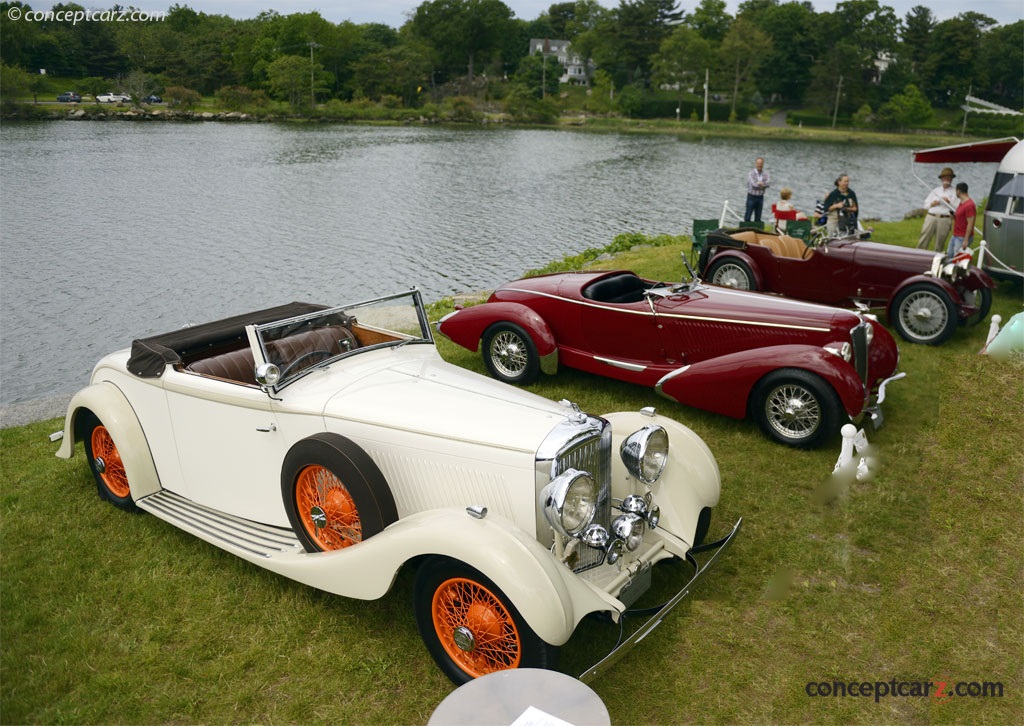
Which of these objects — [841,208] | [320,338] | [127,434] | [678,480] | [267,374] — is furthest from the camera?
[841,208]

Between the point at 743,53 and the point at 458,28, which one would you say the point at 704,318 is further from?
the point at 458,28

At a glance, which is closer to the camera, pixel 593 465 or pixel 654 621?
pixel 654 621

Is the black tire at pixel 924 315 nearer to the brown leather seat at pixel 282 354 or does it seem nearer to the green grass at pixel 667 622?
the green grass at pixel 667 622

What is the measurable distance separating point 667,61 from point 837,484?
296ft

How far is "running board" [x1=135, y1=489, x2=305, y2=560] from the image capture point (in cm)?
452

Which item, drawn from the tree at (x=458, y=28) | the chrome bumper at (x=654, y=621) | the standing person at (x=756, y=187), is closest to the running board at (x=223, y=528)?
the chrome bumper at (x=654, y=621)

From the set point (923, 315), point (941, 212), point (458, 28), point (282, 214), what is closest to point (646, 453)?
point (923, 315)

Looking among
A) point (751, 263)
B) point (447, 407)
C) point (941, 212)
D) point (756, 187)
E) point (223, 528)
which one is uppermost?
point (756, 187)

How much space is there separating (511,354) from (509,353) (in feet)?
0.10

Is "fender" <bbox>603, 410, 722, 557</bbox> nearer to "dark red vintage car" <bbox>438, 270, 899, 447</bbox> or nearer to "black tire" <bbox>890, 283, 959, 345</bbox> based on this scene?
"dark red vintage car" <bbox>438, 270, 899, 447</bbox>

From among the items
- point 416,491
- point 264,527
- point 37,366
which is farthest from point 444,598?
A: point 37,366

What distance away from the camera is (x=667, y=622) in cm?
432

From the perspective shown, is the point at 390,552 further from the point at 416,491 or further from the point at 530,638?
the point at 530,638

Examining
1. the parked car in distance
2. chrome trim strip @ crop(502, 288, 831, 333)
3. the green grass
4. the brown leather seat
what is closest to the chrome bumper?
the green grass
